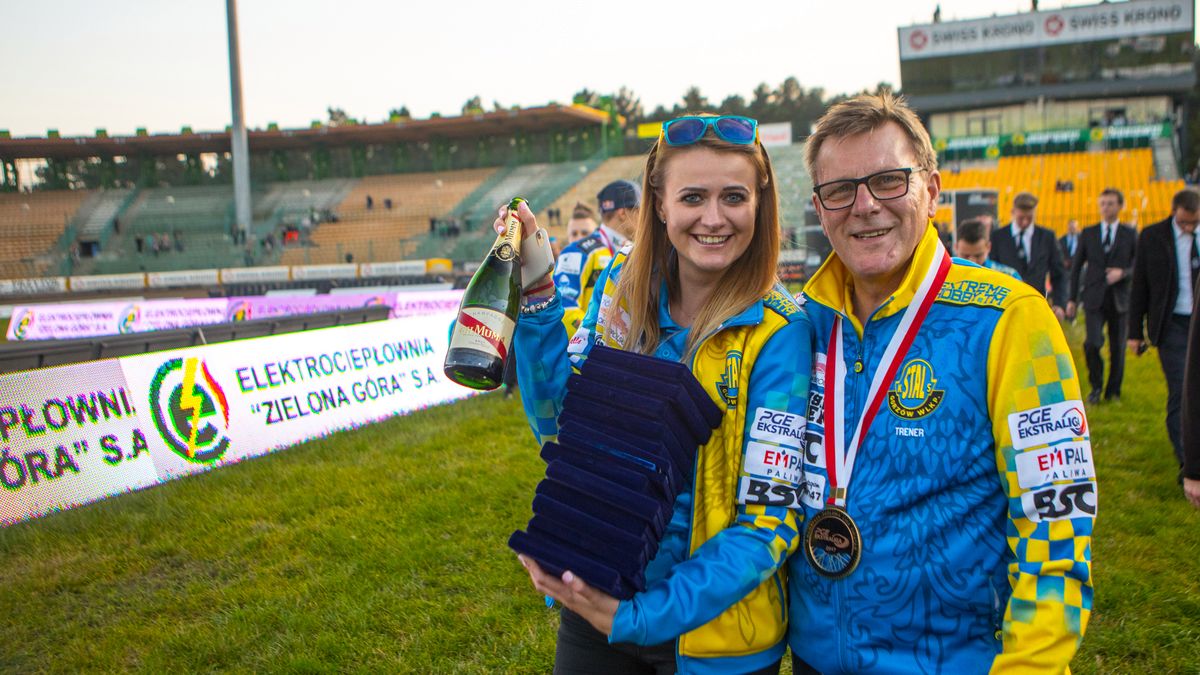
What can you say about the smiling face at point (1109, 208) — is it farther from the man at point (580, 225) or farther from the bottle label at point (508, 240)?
the bottle label at point (508, 240)

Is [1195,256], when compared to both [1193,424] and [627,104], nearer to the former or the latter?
[1193,424]

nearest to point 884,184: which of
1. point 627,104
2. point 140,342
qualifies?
point 140,342

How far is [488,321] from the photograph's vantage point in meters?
1.75

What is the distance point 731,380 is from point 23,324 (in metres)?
20.4

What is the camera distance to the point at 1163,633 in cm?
359

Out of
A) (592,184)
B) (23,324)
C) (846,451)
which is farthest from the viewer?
(592,184)

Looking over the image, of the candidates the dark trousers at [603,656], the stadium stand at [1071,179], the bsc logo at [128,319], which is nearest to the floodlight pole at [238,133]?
the bsc logo at [128,319]

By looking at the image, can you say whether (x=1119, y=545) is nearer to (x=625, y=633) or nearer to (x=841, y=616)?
(x=841, y=616)

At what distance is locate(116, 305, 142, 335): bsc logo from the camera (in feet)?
55.1

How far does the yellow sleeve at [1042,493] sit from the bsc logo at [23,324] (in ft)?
67.6

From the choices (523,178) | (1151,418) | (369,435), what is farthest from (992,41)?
(369,435)

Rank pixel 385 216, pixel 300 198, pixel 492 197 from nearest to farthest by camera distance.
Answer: pixel 492 197, pixel 385 216, pixel 300 198

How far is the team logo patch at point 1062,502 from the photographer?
55.1 inches

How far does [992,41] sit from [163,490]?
155ft
